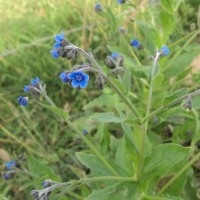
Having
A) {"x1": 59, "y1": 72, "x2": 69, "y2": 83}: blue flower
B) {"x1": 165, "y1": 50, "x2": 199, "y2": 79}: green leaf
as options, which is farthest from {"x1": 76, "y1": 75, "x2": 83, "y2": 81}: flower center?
{"x1": 165, "y1": 50, "x2": 199, "y2": 79}: green leaf

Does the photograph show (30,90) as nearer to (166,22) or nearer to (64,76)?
(64,76)

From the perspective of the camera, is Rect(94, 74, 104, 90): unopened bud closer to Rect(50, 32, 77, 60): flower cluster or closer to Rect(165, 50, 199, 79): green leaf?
Rect(50, 32, 77, 60): flower cluster

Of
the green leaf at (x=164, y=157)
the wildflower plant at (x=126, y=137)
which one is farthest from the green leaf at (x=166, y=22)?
the green leaf at (x=164, y=157)

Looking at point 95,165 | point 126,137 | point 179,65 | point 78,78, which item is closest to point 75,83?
point 78,78

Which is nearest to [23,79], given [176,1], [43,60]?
[43,60]

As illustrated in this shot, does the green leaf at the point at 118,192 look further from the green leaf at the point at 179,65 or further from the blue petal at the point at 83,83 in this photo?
the green leaf at the point at 179,65

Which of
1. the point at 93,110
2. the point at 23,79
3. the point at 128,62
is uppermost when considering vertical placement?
the point at 23,79

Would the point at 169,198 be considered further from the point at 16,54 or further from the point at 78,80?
the point at 16,54
